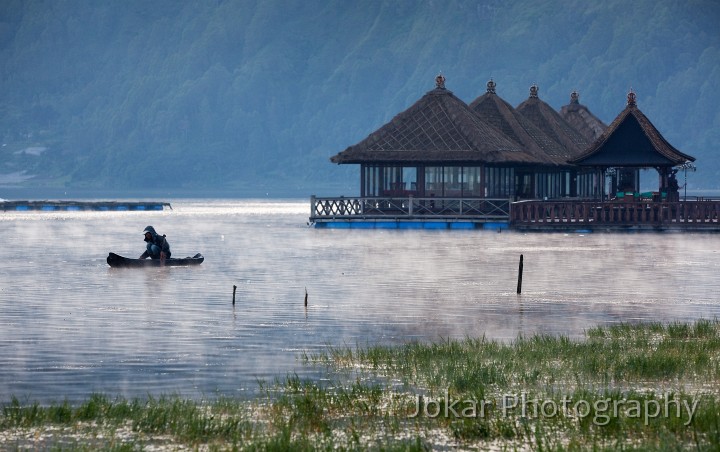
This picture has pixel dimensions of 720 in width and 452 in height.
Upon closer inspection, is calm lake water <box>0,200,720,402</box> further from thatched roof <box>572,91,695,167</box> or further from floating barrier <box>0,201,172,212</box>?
floating barrier <box>0,201,172,212</box>

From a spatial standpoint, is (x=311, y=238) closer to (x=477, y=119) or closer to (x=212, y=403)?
(x=477, y=119)

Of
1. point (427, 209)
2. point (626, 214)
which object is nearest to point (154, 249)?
point (626, 214)

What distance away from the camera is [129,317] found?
27.1m

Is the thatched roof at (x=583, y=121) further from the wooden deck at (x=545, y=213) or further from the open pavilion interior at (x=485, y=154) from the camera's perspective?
the wooden deck at (x=545, y=213)

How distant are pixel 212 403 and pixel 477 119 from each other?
61.9 meters

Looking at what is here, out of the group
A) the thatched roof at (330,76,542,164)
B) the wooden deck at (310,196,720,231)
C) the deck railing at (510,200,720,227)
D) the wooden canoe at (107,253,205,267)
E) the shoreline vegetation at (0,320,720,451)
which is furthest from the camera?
the thatched roof at (330,76,542,164)

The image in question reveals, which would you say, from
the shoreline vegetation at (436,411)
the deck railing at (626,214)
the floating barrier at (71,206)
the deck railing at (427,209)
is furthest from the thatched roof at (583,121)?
the shoreline vegetation at (436,411)

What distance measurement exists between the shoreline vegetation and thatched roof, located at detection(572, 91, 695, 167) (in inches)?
1986

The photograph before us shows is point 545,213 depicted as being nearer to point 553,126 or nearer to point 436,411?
point 553,126

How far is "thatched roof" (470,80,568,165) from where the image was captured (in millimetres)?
79438

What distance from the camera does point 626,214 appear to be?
6788 centimetres

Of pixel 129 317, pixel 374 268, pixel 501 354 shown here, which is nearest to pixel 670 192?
pixel 374 268

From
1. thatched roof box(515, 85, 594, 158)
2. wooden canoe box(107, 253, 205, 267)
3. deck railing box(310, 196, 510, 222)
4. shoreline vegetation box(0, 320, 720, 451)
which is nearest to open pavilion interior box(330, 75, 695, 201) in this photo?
deck railing box(310, 196, 510, 222)

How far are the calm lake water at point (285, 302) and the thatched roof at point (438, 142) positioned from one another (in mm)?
13719
